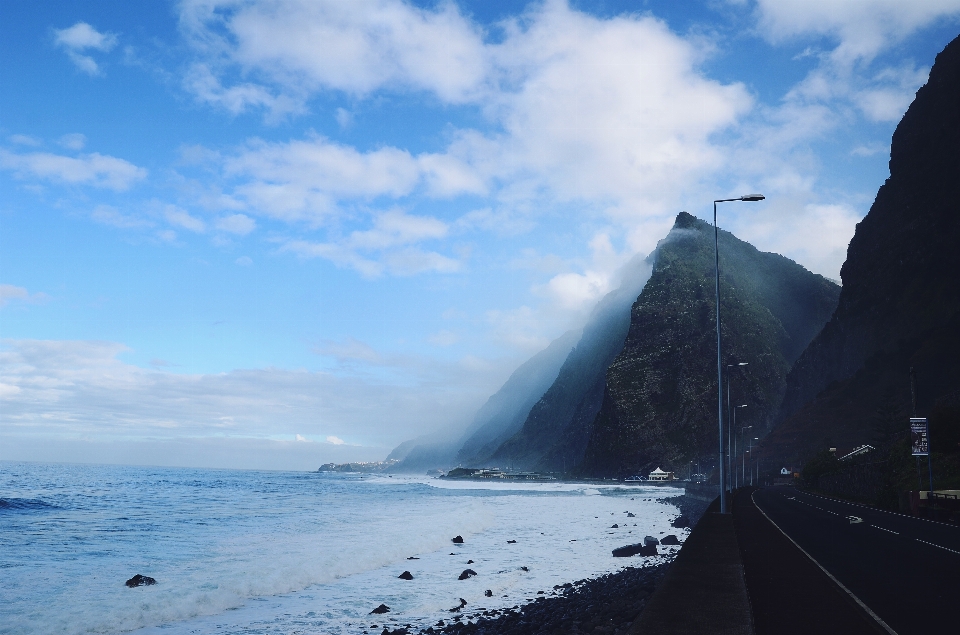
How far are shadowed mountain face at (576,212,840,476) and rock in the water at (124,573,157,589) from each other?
142m

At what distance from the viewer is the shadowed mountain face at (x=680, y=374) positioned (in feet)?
510

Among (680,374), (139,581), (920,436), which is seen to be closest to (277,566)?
(139,581)

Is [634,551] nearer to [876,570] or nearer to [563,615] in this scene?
[563,615]

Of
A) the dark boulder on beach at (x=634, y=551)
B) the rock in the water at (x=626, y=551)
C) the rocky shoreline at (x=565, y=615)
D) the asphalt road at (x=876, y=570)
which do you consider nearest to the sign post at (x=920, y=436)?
the asphalt road at (x=876, y=570)

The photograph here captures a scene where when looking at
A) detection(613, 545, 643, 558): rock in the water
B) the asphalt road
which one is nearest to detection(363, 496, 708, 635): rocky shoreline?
the asphalt road

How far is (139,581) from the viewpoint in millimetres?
21438

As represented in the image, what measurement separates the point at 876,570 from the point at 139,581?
68.2ft

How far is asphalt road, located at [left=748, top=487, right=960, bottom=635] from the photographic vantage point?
9.59 m

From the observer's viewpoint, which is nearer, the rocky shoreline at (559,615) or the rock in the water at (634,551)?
the rocky shoreline at (559,615)

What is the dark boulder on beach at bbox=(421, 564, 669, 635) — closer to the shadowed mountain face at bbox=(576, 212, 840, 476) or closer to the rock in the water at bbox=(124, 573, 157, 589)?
the rock in the water at bbox=(124, 573, 157, 589)

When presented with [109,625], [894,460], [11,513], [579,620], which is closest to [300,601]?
[109,625]

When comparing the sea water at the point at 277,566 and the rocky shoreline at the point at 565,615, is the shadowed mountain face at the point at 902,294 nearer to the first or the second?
the sea water at the point at 277,566

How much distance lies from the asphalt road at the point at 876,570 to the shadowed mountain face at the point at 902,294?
82235 millimetres

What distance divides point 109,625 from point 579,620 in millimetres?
11545
